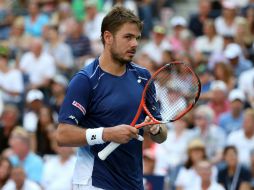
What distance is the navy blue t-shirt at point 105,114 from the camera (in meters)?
6.36

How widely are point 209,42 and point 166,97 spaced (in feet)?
25.8

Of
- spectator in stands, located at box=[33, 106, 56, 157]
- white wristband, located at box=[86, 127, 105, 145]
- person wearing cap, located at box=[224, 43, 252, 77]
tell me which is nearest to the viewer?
white wristband, located at box=[86, 127, 105, 145]

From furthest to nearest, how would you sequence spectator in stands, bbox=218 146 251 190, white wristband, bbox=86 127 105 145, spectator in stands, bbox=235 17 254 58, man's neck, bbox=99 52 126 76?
spectator in stands, bbox=235 17 254 58 → spectator in stands, bbox=218 146 251 190 → man's neck, bbox=99 52 126 76 → white wristband, bbox=86 127 105 145

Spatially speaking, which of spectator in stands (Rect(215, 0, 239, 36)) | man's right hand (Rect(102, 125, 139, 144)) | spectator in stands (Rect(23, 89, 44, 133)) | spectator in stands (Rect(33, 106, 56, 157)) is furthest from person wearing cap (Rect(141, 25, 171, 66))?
man's right hand (Rect(102, 125, 139, 144))

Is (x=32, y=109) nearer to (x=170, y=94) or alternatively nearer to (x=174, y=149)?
(x=174, y=149)

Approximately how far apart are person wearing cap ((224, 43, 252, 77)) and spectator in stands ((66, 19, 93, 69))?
2.84m

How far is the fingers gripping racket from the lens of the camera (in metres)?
6.39

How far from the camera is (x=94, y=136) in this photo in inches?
245

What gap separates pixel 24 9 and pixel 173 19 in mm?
3564

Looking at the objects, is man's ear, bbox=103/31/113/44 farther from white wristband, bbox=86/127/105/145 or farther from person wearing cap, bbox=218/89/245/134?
person wearing cap, bbox=218/89/245/134

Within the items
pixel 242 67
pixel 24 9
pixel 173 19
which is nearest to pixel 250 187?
pixel 242 67

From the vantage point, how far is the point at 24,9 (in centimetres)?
1798

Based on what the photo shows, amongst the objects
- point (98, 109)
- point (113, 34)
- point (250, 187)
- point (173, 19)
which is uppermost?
point (173, 19)

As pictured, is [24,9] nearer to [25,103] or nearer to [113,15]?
[25,103]
